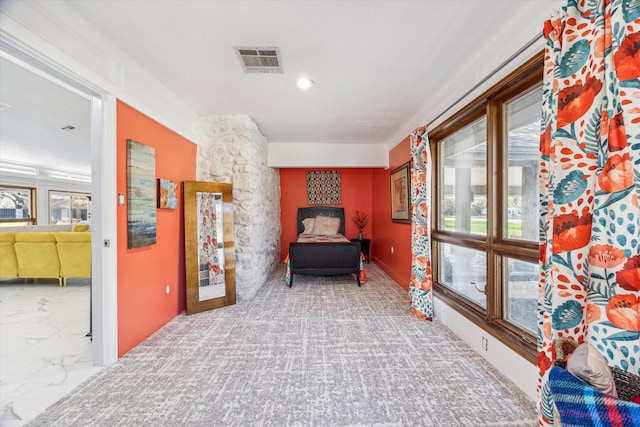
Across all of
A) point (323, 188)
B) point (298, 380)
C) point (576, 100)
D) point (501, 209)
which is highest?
point (323, 188)

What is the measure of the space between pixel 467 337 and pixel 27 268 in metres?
6.09

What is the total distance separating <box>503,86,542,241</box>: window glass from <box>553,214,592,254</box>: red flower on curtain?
0.62m

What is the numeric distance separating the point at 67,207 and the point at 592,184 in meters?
11.2

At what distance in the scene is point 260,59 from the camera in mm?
2061

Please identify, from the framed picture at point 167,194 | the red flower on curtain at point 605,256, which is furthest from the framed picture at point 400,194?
the framed picture at point 167,194

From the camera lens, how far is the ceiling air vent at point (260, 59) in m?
1.95

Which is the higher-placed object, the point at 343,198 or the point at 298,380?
the point at 343,198

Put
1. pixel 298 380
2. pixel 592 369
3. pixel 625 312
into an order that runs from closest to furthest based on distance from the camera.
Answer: pixel 592 369
pixel 625 312
pixel 298 380

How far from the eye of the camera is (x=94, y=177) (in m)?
1.91

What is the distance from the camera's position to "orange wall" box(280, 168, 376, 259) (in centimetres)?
588

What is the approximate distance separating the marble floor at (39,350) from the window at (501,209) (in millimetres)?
3175

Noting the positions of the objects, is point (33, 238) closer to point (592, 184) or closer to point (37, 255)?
point (37, 255)

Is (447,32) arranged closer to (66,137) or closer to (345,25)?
(345,25)

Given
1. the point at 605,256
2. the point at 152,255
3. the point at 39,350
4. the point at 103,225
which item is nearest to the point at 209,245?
the point at 152,255
